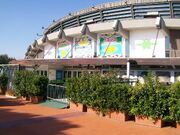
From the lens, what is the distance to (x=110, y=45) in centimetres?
3173

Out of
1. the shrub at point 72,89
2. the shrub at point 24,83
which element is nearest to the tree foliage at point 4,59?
the shrub at point 24,83

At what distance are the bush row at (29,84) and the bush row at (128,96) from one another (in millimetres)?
3899

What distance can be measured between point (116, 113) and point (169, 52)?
1537cm

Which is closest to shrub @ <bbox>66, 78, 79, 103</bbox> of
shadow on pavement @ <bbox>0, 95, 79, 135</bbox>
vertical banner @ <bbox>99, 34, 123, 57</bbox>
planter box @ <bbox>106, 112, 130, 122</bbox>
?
shadow on pavement @ <bbox>0, 95, 79, 135</bbox>

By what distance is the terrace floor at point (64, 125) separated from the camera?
1154 centimetres

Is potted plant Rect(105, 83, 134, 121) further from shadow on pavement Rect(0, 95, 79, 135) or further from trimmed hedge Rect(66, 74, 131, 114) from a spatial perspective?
shadow on pavement Rect(0, 95, 79, 135)

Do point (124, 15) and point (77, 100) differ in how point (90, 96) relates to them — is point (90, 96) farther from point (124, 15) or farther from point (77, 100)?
point (124, 15)

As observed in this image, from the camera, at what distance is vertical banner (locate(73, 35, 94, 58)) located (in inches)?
1341

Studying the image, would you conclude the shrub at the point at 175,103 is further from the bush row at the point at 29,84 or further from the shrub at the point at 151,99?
the bush row at the point at 29,84

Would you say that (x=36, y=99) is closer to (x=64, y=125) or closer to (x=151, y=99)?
(x=64, y=125)

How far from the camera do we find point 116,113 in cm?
1424

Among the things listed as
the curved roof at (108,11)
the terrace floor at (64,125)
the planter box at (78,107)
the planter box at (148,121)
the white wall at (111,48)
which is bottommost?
the terrace floor at (64,125)

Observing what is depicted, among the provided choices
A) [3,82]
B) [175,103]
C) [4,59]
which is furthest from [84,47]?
[4,59]

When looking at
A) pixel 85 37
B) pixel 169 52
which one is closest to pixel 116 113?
pixel 169 52
